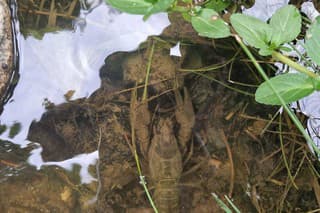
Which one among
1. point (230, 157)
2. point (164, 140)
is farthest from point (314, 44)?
point (164, 140)

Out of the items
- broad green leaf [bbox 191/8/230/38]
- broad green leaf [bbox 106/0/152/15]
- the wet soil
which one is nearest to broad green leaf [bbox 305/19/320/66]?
broad green leaf [bbox 191/8/230/38]

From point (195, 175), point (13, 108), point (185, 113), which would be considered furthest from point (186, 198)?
point (13, 108)

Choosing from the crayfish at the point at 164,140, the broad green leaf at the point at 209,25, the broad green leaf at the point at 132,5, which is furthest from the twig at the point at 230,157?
the broad green leaf at the point at 132,5

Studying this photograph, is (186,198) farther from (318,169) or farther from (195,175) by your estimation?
(318,169)

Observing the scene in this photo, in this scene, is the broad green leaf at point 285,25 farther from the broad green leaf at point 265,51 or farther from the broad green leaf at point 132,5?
the broad green leaf at point 132,5

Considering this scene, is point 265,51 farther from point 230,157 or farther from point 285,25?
point 230,157

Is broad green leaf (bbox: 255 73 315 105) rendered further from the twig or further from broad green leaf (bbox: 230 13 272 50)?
the twig
